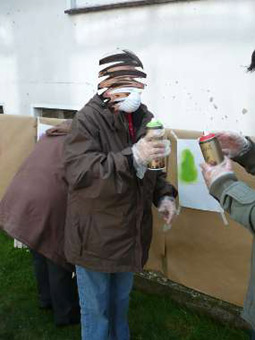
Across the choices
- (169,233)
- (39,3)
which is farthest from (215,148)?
(39,3)

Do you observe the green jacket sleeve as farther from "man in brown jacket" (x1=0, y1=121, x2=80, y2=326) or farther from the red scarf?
"man in brown jacket" (x1=0, y1=121, x2=80, y2=326)

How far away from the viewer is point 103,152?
2086mm

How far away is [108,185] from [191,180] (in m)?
1.05

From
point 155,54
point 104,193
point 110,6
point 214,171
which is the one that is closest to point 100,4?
point 110,6

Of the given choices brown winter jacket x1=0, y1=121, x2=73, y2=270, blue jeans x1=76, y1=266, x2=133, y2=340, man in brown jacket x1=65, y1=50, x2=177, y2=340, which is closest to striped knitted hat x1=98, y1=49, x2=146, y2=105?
man in brown jacket x1=65, y1=50, x2=177, y2=340

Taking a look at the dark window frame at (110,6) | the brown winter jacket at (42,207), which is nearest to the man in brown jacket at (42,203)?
the brown winter jacket at (42,207)

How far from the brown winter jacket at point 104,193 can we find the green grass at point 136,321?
100 centimetres

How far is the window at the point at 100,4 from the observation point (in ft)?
13.0

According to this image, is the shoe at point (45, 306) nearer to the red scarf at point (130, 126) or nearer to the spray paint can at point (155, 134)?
the red scarf at point (130, 126)

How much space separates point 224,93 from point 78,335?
7.13ft

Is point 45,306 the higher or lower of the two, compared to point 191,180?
lower

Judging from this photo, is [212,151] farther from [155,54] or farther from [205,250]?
[155,54]

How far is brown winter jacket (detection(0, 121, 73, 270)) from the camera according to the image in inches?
102

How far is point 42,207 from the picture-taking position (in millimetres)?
2582
